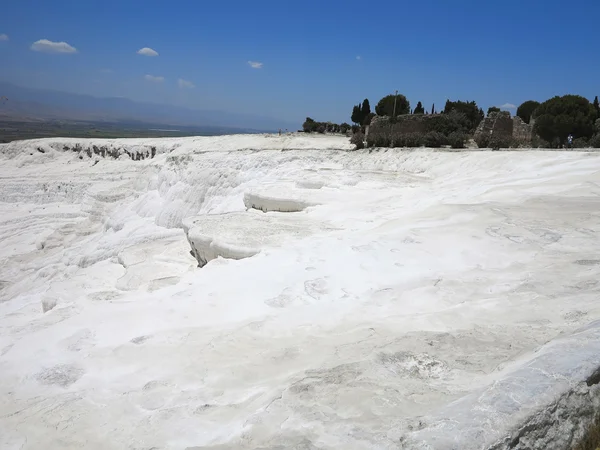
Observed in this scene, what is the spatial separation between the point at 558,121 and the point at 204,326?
18.2 meters

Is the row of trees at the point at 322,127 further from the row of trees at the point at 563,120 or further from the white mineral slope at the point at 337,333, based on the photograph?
the white mineral slope at the point at 337,333

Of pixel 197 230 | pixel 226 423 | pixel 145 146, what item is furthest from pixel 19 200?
pixel 226 423

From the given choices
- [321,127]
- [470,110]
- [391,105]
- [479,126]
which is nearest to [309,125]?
[321,127]

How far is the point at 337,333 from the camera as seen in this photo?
383 centimetres

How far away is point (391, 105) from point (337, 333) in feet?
94.0

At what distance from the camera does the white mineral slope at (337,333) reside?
101 inches

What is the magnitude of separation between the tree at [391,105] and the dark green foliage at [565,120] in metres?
12.0

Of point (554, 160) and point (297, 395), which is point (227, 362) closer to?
point (297, 395)

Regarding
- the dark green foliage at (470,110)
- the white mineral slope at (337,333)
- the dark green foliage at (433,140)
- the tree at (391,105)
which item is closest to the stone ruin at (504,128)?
the dark green foliage at (433,140)

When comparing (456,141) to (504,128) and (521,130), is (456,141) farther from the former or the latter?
(521,130)

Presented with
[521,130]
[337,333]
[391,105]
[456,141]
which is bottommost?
[337,333]

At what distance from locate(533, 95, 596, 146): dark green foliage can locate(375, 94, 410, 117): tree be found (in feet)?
39.3

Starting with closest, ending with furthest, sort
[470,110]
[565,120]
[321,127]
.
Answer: [565,120] < [470,110] < [321,127]

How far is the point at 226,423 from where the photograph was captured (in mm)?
2699
